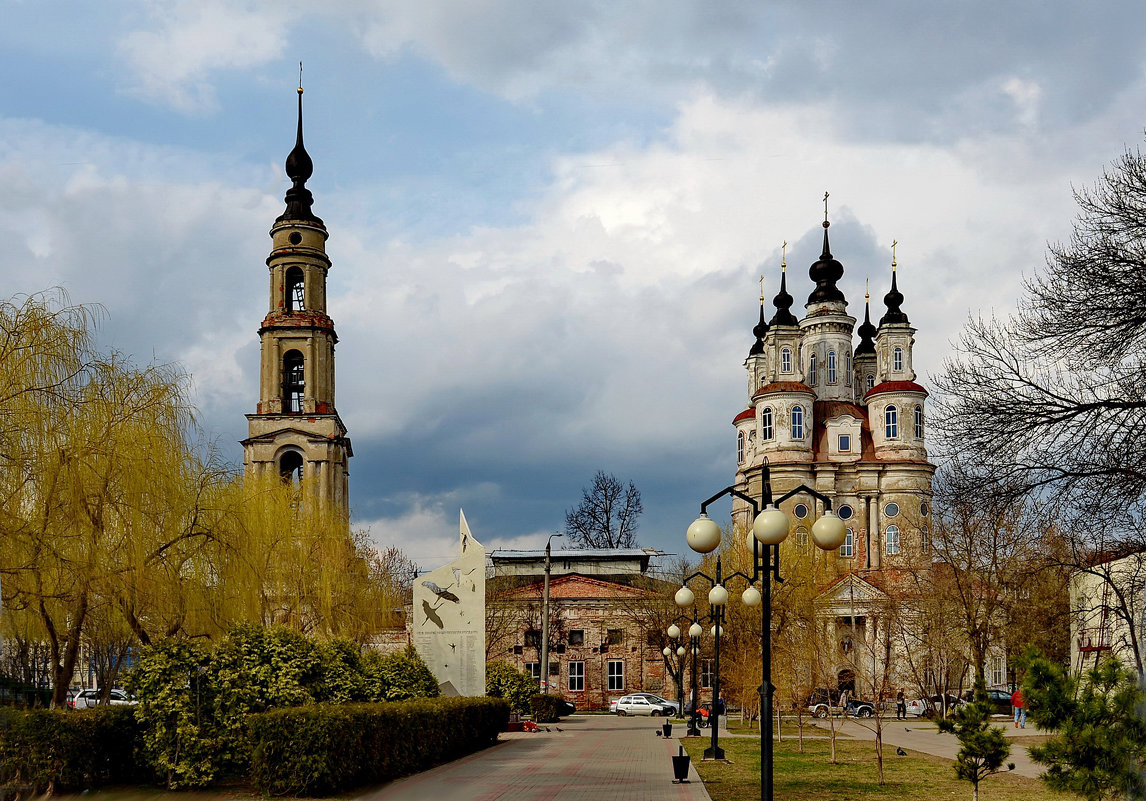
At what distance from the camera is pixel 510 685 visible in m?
43.9

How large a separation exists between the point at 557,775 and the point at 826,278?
6798 centimetres

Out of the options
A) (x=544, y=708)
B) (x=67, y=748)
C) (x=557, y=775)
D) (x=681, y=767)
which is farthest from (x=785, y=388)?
(x=67, y=748)

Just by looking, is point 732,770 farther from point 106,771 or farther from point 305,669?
point 106,771

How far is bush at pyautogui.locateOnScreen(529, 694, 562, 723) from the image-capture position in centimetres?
4628

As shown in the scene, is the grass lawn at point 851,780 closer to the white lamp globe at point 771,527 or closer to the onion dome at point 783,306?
the white lamp globe at point 771,527

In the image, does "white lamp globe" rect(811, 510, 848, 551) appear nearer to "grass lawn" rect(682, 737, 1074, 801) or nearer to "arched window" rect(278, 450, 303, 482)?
"grass lawn" rect(682, 737, 1074, 801)

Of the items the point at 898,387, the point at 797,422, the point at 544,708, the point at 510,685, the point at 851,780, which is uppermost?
the point at 898,387

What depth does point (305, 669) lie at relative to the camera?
20.9 m

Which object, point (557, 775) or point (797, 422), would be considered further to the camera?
point (797, 422)

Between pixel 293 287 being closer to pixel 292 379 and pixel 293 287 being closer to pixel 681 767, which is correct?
pixel 292 379

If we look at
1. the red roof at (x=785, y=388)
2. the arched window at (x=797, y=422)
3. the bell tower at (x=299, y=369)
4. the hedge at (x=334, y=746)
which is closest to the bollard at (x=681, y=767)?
the hedge at (x=334, y=746)

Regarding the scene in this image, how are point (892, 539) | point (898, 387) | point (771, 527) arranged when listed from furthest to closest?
point (898, 387) → point (892, 539) → point (771, 527)

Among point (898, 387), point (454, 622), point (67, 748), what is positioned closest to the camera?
point (67, 748)

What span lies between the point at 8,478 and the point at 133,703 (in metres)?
4.83
